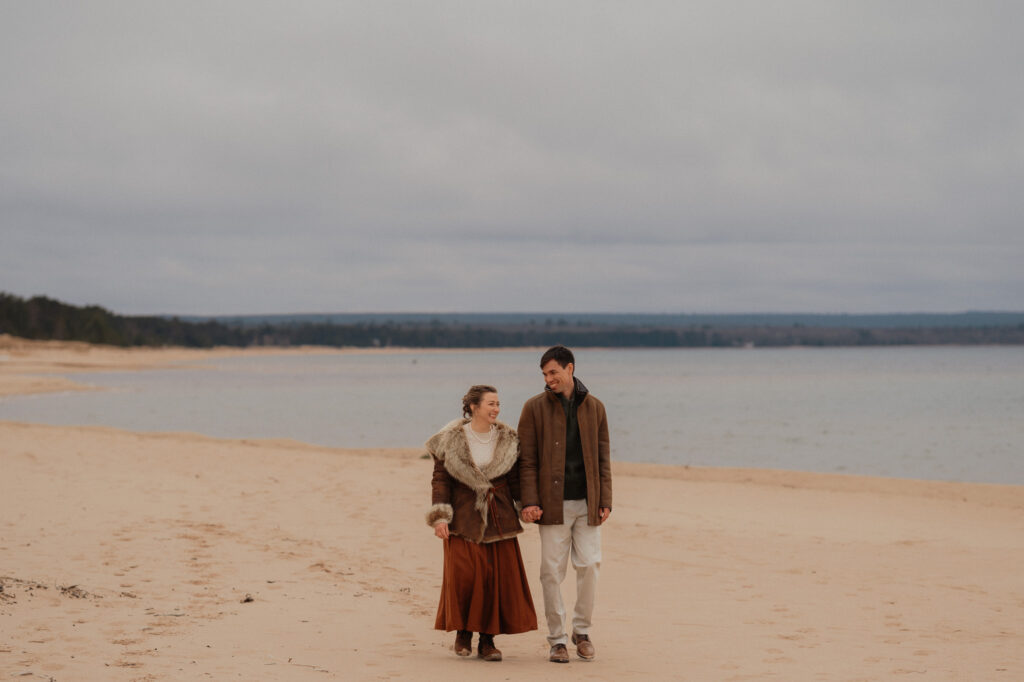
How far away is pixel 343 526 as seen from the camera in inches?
499

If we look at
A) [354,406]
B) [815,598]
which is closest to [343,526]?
[815,598]

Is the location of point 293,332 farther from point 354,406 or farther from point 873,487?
point 873,487

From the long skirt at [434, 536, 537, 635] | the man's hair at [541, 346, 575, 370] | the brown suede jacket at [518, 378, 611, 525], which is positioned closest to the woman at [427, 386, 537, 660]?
the long skirt at [434, 536, 537, 635]

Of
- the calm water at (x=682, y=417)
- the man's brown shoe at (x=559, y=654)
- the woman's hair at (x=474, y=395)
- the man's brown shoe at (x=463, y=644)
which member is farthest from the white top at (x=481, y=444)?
the calm water at (x=682, y=417)

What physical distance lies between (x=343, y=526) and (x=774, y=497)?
7.86 meters

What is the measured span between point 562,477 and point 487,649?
1.24 m

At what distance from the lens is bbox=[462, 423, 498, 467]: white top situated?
6.72m

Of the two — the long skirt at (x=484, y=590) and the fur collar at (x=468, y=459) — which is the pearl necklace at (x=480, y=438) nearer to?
the fur collar at (x=468, y=459)

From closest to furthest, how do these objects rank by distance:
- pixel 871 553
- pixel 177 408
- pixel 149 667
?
pixel 149 667 → pixel 871 553 → pixel 177 408

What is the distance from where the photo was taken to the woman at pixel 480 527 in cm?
665

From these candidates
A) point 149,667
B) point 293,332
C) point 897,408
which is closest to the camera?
point 149,667

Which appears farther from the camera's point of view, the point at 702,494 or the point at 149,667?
the point at 702,494

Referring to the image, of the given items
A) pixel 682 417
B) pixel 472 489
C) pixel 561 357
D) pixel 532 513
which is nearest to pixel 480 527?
pixel 472 489

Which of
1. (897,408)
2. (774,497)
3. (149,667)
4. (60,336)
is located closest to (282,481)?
(774,497)
